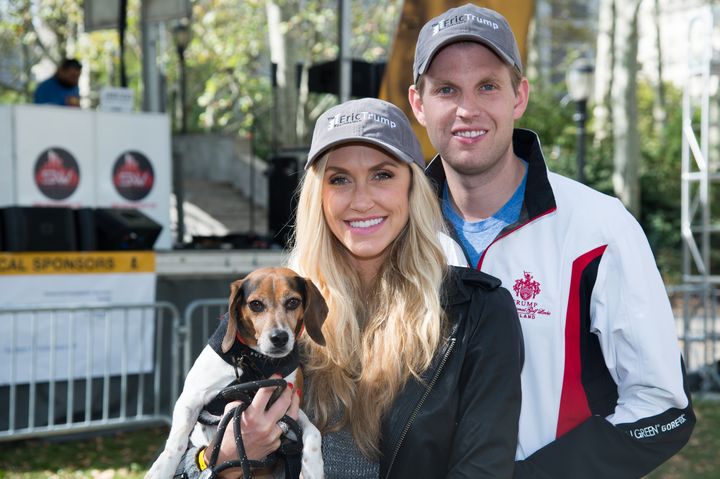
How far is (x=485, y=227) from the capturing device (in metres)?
2.88

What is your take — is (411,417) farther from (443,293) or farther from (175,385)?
(175,385)

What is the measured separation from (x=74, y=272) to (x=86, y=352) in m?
0.74

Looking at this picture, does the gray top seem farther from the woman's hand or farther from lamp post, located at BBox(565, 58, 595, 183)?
lamp post, located at BBox(565, 58, 595, 183)

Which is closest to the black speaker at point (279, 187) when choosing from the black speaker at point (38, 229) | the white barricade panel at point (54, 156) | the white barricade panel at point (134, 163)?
the white barricade panel at point (134, 163)

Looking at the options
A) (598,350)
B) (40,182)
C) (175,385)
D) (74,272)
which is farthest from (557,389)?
(40,182)

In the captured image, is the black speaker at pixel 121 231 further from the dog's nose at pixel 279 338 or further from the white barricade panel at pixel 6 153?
the dog's nose at pixel 279 338

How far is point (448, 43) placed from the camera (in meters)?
2.80

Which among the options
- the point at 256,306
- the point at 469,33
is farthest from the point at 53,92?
the point at 469,33

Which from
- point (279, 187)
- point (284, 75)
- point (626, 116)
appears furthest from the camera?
point (284, 75)

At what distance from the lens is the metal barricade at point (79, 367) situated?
7414mm

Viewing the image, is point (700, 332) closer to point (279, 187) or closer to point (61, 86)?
point (279, 187)

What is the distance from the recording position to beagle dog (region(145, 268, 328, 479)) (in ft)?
9.39

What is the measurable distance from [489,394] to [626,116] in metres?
20.9

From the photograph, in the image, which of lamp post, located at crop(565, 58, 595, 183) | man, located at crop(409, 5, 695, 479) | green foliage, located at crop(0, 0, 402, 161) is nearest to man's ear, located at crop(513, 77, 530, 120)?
man, located at crop(409, 5, 695, 479)
